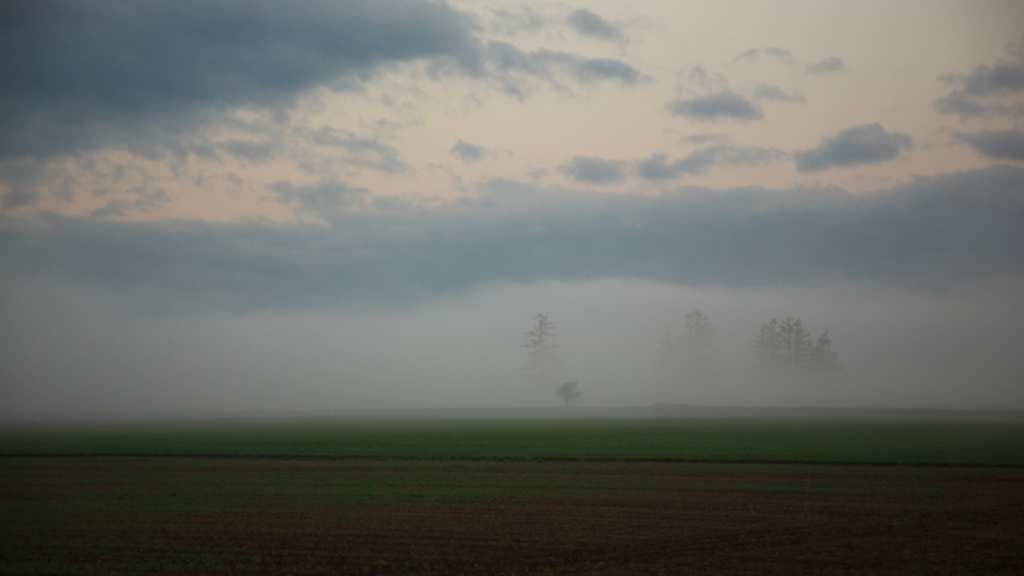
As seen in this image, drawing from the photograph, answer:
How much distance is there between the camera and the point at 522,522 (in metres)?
19.7

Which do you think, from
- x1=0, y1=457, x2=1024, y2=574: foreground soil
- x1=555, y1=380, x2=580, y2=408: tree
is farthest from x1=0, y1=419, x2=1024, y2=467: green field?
x1=555, y1=380, x2=580, y2=408: tree

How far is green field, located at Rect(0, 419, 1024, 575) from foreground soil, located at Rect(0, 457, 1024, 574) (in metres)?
Result: 0.08

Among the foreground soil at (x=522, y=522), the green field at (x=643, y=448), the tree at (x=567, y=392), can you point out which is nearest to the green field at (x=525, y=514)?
the foreground soil at (x=522, y=522)

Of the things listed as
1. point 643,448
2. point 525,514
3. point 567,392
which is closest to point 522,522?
point 525,514

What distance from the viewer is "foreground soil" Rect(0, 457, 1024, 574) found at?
15.5 metres

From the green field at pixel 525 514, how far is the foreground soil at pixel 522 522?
0.27ft

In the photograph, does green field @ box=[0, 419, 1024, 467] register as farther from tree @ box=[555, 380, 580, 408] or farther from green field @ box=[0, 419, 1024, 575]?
tree @ box=[555, 380, 580, 408]

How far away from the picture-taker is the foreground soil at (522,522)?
50.8ft

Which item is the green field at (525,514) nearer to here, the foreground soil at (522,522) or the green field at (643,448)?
the foreground soil at (522,522)

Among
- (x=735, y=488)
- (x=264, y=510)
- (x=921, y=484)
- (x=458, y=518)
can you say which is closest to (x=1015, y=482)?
(x=921, y=484)

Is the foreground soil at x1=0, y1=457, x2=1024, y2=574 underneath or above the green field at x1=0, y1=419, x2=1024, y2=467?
above

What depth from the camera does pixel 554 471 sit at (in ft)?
106

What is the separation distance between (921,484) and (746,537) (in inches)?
547

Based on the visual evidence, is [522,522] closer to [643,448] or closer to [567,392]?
[643,448]
